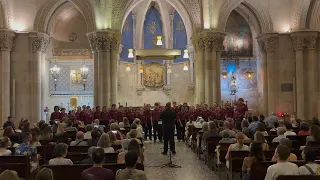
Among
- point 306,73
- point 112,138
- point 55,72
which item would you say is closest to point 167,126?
point 112,138

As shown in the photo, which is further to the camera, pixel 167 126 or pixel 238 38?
pixel 238 38

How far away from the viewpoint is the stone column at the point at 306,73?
25.5 metres

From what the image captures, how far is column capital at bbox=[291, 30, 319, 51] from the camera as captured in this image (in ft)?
83.5

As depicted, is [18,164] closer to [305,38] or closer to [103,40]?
[103,40]

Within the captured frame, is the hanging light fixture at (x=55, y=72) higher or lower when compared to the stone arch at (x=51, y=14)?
lower

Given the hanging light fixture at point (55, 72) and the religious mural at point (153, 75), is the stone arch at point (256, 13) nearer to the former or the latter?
the religious mural at point (153, 75)

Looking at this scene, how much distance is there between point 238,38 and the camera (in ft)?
111

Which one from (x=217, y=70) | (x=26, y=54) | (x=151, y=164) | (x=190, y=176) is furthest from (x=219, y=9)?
(x=190, y=176)

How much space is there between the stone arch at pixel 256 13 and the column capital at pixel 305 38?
1660 millimetres

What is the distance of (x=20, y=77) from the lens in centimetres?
2430

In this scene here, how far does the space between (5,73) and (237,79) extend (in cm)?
1767

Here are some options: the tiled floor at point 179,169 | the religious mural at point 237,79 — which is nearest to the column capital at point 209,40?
the religious mural at point 237,79

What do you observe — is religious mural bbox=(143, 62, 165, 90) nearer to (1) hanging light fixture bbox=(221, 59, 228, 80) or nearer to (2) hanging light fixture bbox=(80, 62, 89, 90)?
(1) hanging light fixture bbox=(221, 59, 228, 80)

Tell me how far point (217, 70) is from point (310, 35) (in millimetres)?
5972
